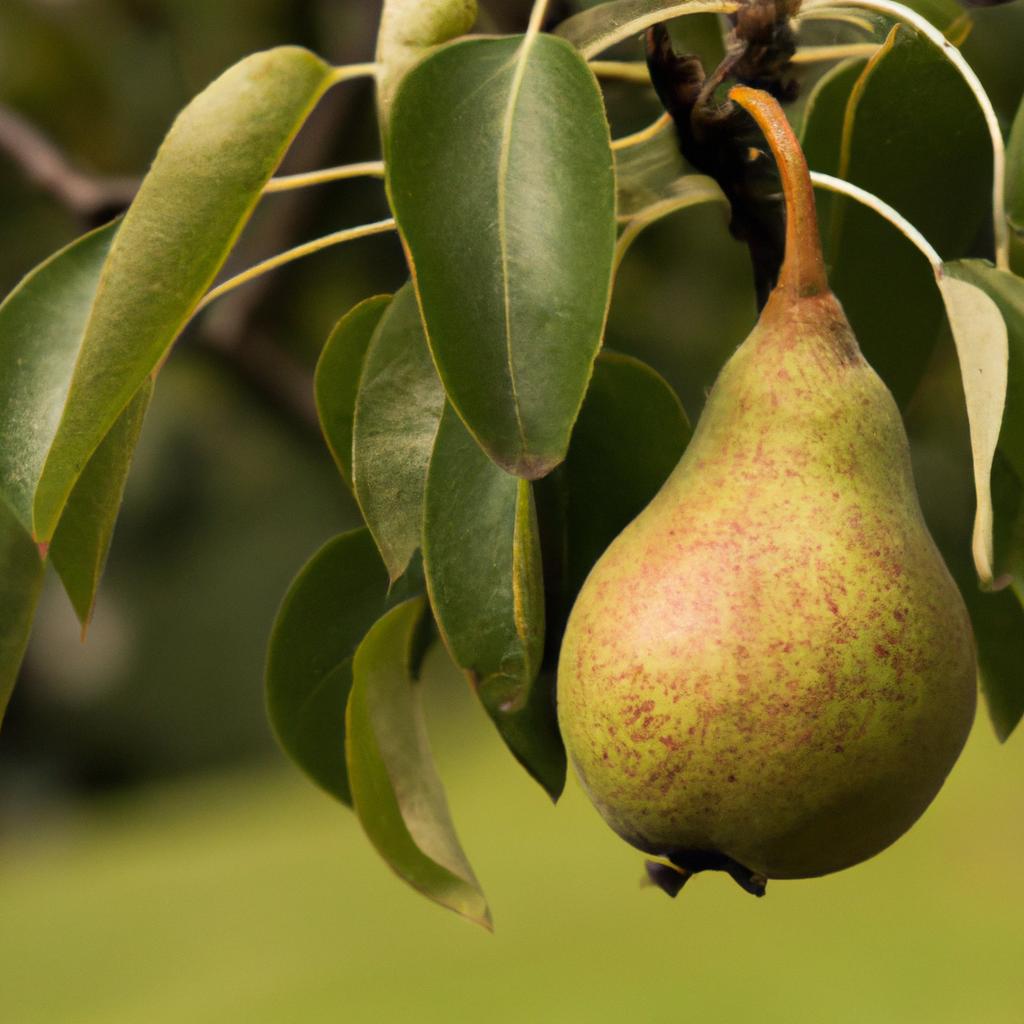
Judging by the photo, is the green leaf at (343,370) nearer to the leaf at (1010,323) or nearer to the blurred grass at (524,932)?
the leaf at (1010,323)

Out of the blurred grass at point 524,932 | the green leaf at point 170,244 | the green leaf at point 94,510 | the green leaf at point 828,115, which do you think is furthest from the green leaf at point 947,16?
the blurred grass at point 524,932

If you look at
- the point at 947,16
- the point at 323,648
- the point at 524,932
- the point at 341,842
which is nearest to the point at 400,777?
the point at 323,648

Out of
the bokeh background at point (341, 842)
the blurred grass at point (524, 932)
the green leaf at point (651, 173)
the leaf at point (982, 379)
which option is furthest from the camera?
the blurred grass at point (524, 932)

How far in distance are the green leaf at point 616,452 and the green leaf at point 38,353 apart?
0.26m

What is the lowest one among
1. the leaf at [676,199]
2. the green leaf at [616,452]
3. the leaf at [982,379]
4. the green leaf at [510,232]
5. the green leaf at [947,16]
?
the green leaf at [616,452]

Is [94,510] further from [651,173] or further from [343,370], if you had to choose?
[651,173]

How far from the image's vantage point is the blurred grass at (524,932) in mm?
2459

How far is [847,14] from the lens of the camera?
814 mm

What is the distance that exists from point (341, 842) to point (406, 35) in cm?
334

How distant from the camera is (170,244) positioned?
25.7 inches

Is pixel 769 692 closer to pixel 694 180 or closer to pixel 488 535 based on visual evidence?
pixel 488 535

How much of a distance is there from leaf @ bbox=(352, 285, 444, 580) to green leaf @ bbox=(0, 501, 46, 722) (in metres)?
0.17

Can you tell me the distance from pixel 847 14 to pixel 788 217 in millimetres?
211

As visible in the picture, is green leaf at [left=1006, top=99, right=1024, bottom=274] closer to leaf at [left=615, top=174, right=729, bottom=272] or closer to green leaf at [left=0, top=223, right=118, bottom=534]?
leaf at [left=615, top=174, right=729, bottom=272]
